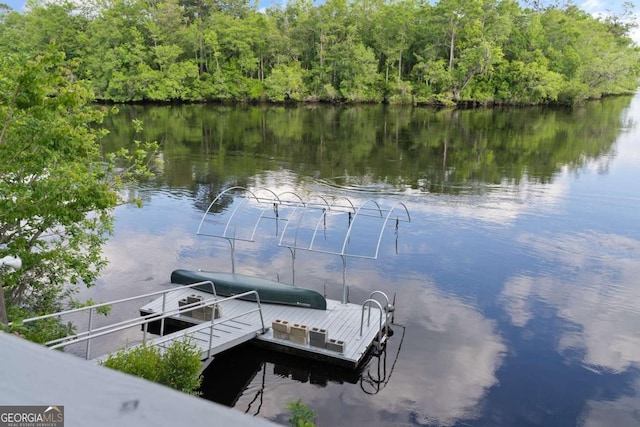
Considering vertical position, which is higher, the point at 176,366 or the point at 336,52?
the point at 336,52

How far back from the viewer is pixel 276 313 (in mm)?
14961

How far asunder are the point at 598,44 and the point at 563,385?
86.9 meters

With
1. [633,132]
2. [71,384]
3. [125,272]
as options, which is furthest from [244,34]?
[71,384]

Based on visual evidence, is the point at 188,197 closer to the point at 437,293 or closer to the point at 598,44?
the point at 437,293

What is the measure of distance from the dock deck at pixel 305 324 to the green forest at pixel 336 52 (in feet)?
204

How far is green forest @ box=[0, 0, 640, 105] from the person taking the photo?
2817 inches

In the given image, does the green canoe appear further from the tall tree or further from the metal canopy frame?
the tall tree

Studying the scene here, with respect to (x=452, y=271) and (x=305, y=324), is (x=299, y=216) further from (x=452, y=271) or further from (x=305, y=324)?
(x=305, y=324)

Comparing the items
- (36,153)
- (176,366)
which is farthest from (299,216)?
(176,366)

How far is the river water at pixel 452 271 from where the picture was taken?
39.2 feet

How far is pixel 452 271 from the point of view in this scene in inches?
721

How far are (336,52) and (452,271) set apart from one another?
204ft

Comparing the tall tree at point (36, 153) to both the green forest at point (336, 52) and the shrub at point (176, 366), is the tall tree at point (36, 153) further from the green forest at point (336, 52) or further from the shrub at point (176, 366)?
the green forest at point (336, 52)

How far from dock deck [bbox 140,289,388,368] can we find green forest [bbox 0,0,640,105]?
204 feet
